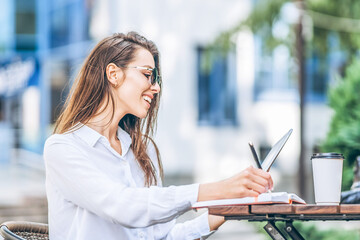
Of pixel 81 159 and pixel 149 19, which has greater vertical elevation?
pixel 149 19

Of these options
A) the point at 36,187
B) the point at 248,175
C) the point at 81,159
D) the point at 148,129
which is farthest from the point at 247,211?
the point at 36,187

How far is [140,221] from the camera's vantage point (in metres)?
2.08

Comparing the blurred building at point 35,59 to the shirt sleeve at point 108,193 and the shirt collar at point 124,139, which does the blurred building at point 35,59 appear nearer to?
the shirt collar at point 124,139

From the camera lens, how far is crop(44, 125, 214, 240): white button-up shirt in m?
2.07

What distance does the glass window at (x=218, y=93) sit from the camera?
14.2 m

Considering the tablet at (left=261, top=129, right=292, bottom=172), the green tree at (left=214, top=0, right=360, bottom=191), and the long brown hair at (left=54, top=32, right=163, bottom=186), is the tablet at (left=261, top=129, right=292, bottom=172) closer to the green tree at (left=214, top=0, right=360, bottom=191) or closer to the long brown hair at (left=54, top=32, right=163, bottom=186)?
the long brown hair at (left=54, top=32, right=163, bottom=186)

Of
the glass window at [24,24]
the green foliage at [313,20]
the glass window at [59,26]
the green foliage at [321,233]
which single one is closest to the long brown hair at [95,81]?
the green foliage at [321,233]

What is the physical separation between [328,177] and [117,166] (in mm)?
740

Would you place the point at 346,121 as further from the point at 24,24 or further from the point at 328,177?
the point at 24,24

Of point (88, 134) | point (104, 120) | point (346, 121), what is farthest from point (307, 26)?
point (88, 134)

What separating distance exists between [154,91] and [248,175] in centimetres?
63

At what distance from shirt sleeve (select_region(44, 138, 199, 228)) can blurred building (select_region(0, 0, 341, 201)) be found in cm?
994

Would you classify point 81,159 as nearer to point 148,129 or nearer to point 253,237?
point 148,129

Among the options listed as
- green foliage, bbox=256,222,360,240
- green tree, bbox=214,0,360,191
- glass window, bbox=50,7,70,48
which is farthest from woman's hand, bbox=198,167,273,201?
glass window, bbox=50,7,70,48
